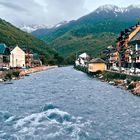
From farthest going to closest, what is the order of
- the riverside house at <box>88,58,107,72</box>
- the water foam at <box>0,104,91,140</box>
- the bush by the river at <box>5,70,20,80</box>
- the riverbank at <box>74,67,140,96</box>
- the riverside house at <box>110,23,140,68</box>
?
the riverside house at <box>88,58,107,72</box>
the riverside house at <box>110,23,140,68</box>
the bush by the river at <box>5,70,20,80</box>
the riverbank at <box>74,67,140,96</box>
the water foam at <box>0,104,91,140</box>

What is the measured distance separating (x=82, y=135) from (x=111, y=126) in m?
6.04

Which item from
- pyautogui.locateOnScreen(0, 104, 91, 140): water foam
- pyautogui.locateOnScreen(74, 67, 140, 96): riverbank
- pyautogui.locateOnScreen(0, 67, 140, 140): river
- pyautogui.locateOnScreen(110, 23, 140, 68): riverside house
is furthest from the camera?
pyautogui.locateOnScreen(110, 23, 140, 68): riverside house

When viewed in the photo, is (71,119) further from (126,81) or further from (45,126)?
(126,81)

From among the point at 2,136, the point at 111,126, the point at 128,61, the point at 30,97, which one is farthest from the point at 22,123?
the point at 128,61

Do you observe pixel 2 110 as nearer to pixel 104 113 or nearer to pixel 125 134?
pixel 104 113

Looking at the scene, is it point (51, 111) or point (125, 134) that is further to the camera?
point (51, 111)

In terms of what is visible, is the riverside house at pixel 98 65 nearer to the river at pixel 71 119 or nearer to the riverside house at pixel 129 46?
the riverside house at pixel 129 46

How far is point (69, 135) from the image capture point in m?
43.9

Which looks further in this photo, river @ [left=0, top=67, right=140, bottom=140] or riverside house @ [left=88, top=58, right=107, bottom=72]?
riverside house @ [left=88, top=58, right=107, bottom=72]

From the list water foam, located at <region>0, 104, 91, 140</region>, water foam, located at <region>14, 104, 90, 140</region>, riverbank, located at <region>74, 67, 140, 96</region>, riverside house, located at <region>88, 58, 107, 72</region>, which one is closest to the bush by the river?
riverside house, located at <region>88, 58, 107, 72</region>

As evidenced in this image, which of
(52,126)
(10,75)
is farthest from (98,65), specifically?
(52,126)

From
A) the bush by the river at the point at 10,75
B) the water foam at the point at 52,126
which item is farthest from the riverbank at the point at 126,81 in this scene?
the bush by the river at the point at 10,75

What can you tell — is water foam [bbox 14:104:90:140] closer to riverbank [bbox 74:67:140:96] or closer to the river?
the river

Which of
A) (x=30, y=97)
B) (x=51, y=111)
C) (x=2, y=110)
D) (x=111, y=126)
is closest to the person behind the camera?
(x=111, y=126)
